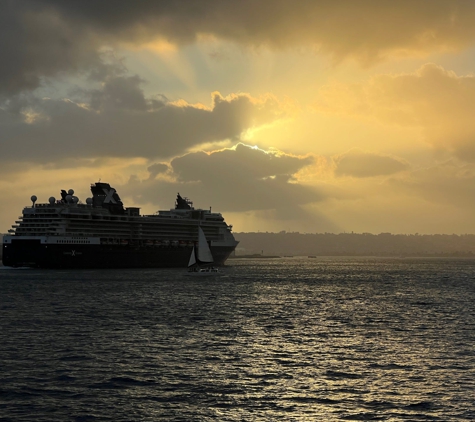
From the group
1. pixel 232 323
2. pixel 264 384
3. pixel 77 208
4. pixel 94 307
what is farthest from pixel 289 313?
pixel 77 208

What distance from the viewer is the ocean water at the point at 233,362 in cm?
2869

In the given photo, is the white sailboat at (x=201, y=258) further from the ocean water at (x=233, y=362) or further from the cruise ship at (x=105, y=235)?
the ocean water at (x=233, y=362)

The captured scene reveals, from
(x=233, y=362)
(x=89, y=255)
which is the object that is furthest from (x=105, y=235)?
(x=233, y=362)

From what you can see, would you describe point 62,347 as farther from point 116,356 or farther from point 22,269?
point 22,269

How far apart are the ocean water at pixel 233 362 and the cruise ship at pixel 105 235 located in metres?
70.1

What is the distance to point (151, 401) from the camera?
29.9 metres

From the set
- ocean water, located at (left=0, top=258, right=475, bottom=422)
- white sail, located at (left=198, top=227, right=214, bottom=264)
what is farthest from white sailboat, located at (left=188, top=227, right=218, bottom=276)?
ocean water, located at (left=0, top=258, right=475, bottom=422)

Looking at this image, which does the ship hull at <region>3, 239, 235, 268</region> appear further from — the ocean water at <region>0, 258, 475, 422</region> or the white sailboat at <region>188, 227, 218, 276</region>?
the ocean water at <region>0, 258, 475, 422</region>

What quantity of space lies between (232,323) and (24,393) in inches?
1166

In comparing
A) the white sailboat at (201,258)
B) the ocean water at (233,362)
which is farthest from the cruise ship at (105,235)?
the ocean water at (233,362)

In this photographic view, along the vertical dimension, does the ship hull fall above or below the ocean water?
above

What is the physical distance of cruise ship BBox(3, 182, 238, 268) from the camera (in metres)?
146

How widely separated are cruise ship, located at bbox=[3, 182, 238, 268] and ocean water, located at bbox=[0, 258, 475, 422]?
230 feet

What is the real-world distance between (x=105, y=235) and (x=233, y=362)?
122 m
